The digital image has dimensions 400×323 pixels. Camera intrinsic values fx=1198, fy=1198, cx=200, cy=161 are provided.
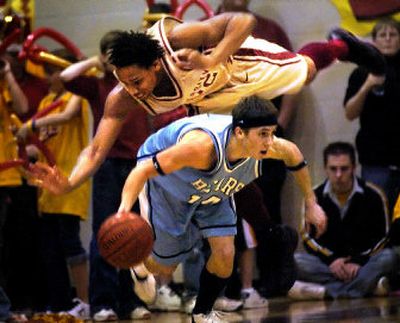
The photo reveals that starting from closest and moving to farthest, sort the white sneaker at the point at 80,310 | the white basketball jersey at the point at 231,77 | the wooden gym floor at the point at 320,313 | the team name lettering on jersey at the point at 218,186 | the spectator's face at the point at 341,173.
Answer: the white basketball jersey at the point at 231,77
the team name lettering on jersey at the point at 218,186
the wooden gym floor at the point at 320,313
the white sneaker at the point at 80,310
the spectator's face at the point at 341,173

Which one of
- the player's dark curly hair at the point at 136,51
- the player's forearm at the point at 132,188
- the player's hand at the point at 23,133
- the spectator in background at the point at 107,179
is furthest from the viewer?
the player's hand at the point at 23,133

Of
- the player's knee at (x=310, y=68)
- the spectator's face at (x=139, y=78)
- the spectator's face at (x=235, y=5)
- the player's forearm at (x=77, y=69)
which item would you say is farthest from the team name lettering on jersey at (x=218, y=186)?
the spectator's face at (x=235, y=5)

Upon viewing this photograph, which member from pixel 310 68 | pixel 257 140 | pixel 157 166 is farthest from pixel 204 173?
pixel 310 68

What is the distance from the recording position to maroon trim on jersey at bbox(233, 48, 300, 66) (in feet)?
23.3

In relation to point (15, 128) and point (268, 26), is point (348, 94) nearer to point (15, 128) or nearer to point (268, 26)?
point (268, 26)

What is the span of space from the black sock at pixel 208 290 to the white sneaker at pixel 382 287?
6.96 feet

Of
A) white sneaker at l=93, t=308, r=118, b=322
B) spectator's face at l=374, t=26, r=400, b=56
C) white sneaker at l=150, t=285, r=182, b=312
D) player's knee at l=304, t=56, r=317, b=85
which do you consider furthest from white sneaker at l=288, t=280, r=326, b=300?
player's knee at l=304, t=56, r=317, b=85

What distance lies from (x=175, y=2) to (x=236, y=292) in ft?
7.12

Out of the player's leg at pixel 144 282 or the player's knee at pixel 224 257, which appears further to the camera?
the player's knee at pixel 224 257

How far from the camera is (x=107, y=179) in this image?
332 inches

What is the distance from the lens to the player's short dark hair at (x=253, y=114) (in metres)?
6.73

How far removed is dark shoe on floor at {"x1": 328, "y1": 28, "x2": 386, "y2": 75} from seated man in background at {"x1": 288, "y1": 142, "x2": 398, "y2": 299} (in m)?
1.38

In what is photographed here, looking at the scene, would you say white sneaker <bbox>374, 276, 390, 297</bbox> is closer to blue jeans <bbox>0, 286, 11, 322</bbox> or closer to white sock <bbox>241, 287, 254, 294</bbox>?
white sock <bbox>241, 287, 254, 294</bbox>

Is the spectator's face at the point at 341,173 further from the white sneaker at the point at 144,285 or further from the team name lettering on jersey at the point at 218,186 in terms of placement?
the white sneaker at the point at 144,285
